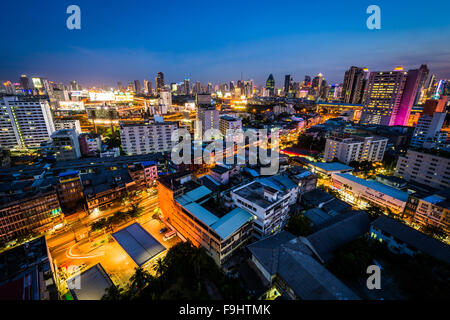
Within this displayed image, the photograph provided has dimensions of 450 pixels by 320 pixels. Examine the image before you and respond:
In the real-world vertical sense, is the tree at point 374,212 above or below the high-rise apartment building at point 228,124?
below

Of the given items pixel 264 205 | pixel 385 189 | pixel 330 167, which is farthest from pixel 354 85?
pixel 264 205

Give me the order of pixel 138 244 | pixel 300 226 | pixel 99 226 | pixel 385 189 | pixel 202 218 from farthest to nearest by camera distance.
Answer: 1. pixel 385 189
2. pixel 99 226
3. pixel 300 226
4. pixel 138 244
5. pixel 202 218

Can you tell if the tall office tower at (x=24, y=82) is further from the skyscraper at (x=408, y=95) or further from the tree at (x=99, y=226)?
the skyscraper at (x=408, y=95)

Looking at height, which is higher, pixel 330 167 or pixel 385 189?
pixel 330 167

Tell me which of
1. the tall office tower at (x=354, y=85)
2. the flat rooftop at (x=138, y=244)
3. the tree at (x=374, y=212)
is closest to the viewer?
the flat rooftop at (x=138, y=244)

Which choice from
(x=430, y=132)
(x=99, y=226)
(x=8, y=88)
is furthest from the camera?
(x=8, y=88)

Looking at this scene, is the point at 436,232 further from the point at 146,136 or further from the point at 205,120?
the point at 205,120

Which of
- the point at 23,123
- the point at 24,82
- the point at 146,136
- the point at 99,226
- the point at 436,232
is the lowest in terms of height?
the point at 99,226

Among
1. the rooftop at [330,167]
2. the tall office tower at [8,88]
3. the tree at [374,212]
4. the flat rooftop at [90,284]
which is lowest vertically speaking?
the flat rooftop at [90,284]

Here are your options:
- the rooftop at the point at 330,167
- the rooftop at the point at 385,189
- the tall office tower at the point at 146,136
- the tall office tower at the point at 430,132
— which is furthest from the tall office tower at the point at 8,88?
the tall office tower at the point at 430,132
